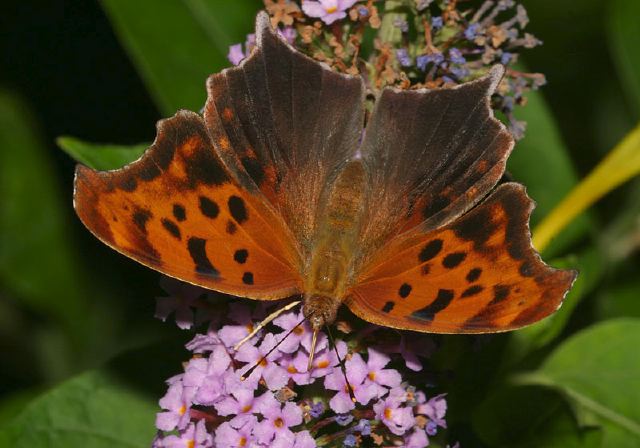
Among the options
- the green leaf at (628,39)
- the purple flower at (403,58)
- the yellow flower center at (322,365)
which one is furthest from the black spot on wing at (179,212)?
the green leaf at (628,39)

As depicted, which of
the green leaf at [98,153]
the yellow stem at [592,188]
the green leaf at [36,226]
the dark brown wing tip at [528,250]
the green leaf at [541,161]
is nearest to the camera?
the dark brown wing tip at [528,250]

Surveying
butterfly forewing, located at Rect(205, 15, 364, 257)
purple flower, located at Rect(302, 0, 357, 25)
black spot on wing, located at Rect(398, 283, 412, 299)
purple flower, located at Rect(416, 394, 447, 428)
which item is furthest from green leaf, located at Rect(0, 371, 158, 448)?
purple flower, located at Rect(302, 0, 357, 25)

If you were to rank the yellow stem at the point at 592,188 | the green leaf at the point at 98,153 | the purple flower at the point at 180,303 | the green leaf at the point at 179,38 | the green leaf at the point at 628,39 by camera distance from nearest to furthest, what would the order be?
the purple flower at the point at 180,303
the green leaf at the point at 98,153
the yellow stem at the point at 592,188
the green leaf at the point at 179,38
the green leaf at the point at 628,39

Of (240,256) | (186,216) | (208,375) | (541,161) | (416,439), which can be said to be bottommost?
(416,439)

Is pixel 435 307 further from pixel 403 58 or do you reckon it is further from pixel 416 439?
pixel 403 58

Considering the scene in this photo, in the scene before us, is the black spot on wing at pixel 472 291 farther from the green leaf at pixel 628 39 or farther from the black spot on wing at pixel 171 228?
the green leaf at pixel 628 39

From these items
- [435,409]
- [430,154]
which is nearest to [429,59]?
[430,154]
